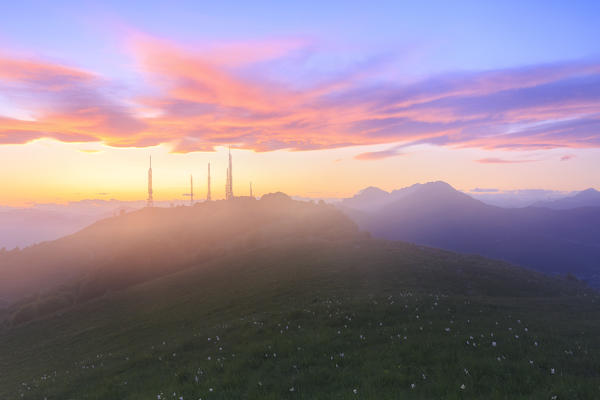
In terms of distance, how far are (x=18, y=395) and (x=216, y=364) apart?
13.1 metres

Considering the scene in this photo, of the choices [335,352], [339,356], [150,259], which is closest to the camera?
[339,356]

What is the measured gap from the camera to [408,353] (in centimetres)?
1357

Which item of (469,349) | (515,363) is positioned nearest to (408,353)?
(469,349)

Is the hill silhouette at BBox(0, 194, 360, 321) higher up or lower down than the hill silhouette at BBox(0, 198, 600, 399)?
lower down

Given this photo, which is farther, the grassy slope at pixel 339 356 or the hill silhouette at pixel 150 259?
the hill silhouette at pixel 150 259

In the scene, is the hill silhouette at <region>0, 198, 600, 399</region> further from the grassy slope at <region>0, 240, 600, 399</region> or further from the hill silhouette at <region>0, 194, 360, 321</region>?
the hill silhouette at <region>0, 194, 360, 321</region>

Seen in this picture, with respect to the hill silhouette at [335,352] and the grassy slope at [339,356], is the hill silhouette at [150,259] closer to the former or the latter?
the hill silhouette at [335,352]

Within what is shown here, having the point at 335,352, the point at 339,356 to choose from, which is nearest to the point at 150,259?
the point at 335,352

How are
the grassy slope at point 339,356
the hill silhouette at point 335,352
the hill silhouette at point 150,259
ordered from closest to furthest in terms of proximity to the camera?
the grassy slope at point 339,356 → the hill silhouette at point 335,352 → the hill silhouette at point 150,259

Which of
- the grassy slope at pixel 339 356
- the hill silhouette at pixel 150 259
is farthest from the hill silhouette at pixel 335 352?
the hill silhouette at pixel 150 259

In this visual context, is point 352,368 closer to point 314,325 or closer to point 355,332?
point 355,332

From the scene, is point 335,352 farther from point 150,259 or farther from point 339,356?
point 150,259

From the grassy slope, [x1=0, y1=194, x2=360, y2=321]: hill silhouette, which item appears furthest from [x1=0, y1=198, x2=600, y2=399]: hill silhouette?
[x1=0, y1=194, x2=360, y2=321]: hill silhouette

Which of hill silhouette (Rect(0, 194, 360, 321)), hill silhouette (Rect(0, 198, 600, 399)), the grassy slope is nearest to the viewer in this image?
the grassy slope
